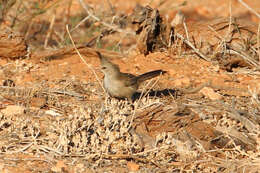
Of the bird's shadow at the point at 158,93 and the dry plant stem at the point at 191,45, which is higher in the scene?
the dry plant stem at the point at 191,45

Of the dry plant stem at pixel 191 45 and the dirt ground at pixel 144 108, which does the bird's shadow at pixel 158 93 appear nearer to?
the dirt ground at pixel 144 108

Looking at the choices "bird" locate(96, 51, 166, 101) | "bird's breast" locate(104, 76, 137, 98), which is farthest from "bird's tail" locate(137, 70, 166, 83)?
"bird's breast" locate(104, 76, 137, 98)

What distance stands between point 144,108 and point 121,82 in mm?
690

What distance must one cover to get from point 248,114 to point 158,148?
97cm

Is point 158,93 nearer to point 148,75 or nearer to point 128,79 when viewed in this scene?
point 148,75

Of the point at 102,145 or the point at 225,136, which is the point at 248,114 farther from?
the point at 102,145

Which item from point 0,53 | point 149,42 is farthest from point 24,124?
point 149,42

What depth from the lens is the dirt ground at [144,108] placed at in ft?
14.2

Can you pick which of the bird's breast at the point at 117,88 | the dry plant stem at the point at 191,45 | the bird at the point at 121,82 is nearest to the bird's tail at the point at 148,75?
the bird at the point at 121,82

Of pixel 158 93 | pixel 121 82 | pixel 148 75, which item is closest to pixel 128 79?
pixel 121 82

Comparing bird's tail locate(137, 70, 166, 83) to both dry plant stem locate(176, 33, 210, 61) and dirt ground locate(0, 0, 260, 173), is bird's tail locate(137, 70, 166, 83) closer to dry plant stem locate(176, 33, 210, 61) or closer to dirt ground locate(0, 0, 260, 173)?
dirt ground locate(0, 0, 260, 173)

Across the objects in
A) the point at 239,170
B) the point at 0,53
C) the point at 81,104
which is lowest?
the point at 239,170

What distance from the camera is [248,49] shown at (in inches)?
265

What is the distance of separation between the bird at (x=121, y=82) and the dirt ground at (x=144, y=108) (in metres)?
Result: 0.10
